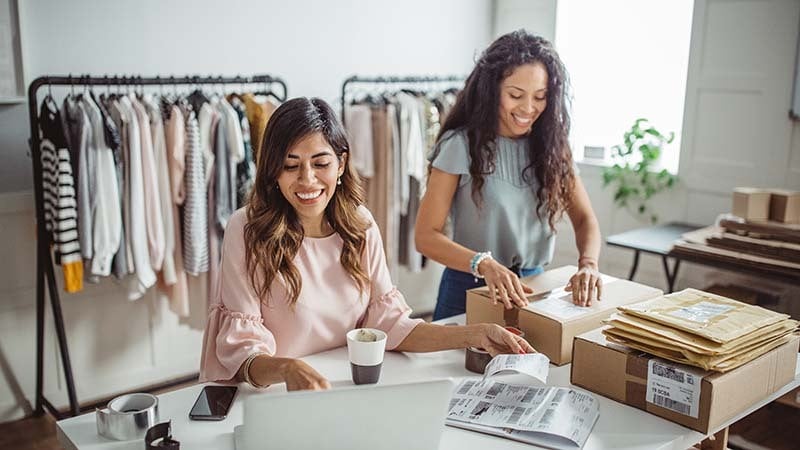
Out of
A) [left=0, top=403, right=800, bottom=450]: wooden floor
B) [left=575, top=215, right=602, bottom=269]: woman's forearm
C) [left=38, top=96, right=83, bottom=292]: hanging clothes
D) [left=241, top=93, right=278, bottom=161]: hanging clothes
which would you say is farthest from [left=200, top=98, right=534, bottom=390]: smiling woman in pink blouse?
[left=0, top=403, right=800, bottom=450]: wooden floor

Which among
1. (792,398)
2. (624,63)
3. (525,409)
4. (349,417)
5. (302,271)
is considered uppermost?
(624,63)

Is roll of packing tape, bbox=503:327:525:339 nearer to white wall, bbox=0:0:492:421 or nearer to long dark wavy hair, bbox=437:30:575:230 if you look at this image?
long dark wavy hair, bbox=437:30:575:230

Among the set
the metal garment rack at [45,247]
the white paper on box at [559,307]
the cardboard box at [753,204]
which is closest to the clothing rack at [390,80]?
the metal garment rack at [45,247]

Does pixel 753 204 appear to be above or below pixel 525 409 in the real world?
above

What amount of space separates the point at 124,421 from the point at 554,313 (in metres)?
0.96

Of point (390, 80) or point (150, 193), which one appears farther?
point (390, 80)

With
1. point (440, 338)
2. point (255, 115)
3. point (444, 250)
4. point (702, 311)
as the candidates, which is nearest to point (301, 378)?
point (440, 338)

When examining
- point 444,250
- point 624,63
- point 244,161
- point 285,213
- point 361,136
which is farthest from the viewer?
point 624,63

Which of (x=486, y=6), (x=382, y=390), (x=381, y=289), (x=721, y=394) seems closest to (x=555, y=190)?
(x=381, y=289)

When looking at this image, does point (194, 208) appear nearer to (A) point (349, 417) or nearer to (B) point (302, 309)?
(B) point (302, 309)

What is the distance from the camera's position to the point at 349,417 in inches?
44.4

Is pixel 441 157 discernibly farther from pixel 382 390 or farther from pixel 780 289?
pixel 780 289

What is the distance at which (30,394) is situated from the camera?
303 centimetres

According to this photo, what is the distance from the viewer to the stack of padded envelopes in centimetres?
140
